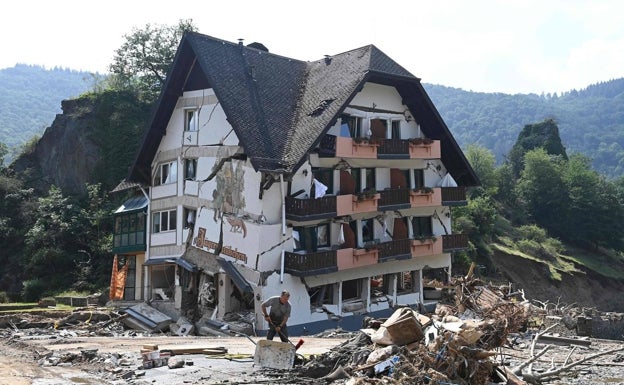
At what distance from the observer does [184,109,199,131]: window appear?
109 feet

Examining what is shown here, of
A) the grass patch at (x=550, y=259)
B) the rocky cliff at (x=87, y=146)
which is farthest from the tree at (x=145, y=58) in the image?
the grass patch at (x=550, y=259)

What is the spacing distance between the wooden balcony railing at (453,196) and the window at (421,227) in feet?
5.32

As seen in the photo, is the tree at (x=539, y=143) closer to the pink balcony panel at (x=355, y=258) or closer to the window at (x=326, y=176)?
the pink balcony panel at (x=355, y=258)

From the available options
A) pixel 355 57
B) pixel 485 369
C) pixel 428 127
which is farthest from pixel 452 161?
pixel 485 369

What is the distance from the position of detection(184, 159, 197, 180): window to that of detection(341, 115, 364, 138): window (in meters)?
7.60

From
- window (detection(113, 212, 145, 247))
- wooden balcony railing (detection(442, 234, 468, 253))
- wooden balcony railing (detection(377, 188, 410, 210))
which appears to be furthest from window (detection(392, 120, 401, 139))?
window (detection(113, 212, 145, 247))

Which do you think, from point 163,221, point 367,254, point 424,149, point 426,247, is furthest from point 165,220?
point 424,149

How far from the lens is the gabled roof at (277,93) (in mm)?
29406

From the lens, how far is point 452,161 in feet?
124

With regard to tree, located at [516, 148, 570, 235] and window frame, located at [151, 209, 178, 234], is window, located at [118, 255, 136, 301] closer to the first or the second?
window frame, located at [151, 209, 178, 234]

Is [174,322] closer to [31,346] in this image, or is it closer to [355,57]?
[31,346]

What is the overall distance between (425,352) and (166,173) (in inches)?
991

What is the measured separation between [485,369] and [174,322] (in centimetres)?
2190

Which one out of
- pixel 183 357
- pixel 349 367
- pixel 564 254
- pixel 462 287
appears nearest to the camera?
pixel 349 367
